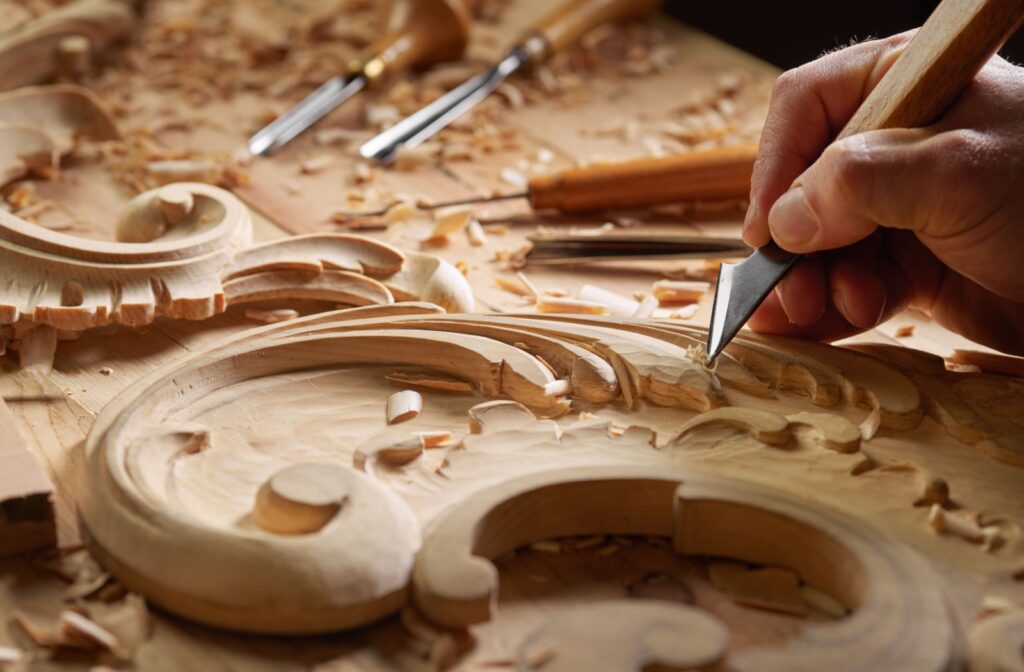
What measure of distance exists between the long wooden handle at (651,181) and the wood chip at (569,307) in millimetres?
303

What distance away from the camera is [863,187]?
101cm

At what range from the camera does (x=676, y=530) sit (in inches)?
36.7

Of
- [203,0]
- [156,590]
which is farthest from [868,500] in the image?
[203,0]

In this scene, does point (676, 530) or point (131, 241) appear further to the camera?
point (131, 241)

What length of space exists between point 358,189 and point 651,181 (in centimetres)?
44

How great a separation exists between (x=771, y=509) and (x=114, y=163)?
121cm

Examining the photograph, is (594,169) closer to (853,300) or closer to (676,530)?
(853,300)

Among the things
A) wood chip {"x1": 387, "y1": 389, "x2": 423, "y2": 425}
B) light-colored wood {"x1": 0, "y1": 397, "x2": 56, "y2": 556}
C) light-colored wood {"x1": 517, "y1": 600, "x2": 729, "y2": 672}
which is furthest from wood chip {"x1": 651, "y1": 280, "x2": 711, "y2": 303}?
light-colored wood {"x1": 0, "y1": 397, "x2": 56, "y2": 556}

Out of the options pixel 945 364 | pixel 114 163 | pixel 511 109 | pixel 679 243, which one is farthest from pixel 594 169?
pixel 114 163

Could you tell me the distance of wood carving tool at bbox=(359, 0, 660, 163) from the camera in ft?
6.01

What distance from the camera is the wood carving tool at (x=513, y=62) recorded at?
183 centimetres

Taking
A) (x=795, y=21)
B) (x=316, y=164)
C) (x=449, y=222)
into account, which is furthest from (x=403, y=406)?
(x=795, y=21)

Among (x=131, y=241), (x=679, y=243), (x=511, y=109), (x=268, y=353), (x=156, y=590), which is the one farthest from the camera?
(x=511, y=109)

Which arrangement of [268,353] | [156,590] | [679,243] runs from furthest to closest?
1. [679,243]
2. [268,353]
3. [156,590]
